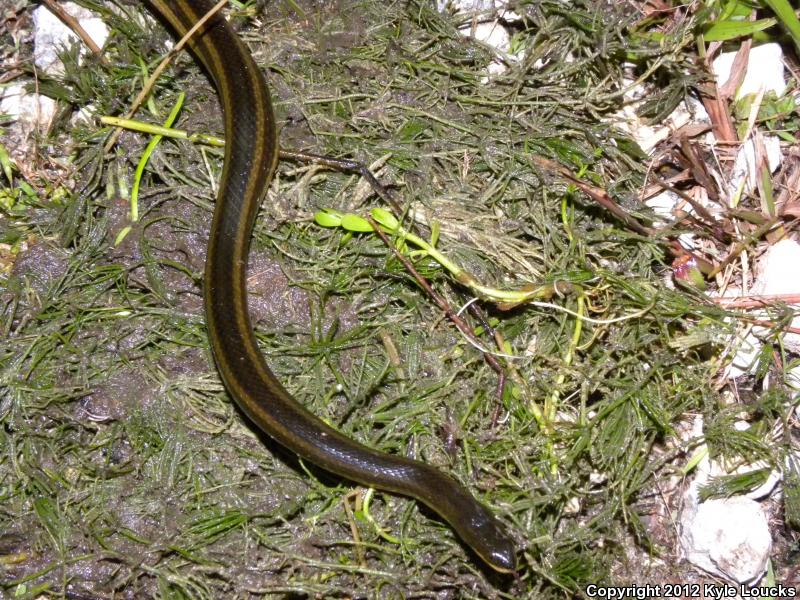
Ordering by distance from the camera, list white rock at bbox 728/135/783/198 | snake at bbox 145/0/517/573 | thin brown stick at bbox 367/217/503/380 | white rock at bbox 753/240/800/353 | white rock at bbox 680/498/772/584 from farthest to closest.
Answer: white rock at bbox 728/135/783/198 < white rock at bbox 753/240/800/353 < thin brown stick at bbox 367/217/503/380 < white rock at bbox 680/498/772/584 < snake at bbox 145/0/517/573

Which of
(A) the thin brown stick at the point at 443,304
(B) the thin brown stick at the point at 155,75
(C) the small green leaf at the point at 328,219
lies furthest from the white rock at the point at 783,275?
(B) the thin brown stick at the point at 155,75

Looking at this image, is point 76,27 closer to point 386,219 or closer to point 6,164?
point 6,164

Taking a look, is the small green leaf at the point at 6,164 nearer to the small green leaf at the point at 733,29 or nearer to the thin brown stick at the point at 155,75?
the thin brown stick at the point at 155,75

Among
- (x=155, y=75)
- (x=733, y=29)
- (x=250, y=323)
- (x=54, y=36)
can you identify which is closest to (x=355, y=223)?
(x=250, y=323)

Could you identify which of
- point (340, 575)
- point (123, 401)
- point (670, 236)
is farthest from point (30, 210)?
point (670, 236)

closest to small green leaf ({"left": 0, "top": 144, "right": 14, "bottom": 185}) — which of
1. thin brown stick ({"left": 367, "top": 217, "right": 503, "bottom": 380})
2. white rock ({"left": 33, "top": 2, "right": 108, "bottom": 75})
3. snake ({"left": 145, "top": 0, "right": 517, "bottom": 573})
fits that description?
white rock ({"left": 33, "top": 2, "right": 108, "bottom": 75})

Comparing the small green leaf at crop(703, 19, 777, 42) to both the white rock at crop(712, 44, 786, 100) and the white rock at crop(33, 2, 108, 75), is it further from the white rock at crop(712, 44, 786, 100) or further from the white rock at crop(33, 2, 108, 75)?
the white rock at crop(33, 2, 108, 75)
